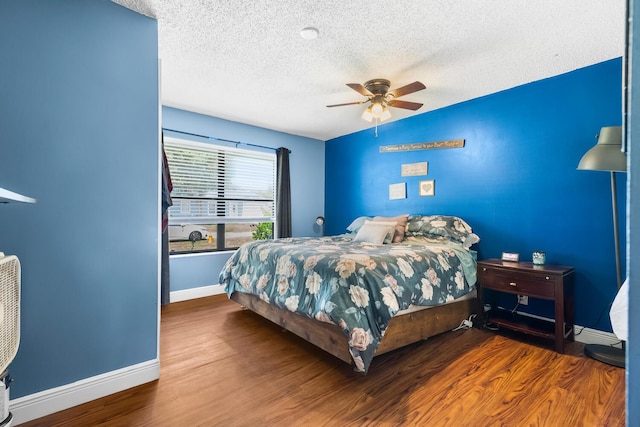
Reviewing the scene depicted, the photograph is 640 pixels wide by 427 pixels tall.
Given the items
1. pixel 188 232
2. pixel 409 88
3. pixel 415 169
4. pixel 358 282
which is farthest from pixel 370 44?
pixel 188 232

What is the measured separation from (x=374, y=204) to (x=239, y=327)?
2.67m

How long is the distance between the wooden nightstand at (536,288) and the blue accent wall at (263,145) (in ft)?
9.91

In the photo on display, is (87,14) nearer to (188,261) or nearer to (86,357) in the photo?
(86,357)

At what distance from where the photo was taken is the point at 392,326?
2170 mm

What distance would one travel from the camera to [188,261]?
3.89 m

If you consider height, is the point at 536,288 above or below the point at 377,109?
below

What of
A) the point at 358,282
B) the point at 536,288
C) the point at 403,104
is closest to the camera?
the point at 358,282

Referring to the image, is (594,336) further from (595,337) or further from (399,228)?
(399,228)

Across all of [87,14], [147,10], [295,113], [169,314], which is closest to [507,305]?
[295,113]

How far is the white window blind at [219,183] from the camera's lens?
3.87 meters

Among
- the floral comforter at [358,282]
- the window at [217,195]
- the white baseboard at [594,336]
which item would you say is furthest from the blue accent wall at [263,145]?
the white baseboard at [594,336]

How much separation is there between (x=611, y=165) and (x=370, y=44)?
1998 millimetres

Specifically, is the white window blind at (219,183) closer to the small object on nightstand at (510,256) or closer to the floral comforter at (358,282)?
the floral comforter at (358,282)

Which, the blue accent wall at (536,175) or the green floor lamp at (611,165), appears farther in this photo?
the blue accent wall at (536,175)
